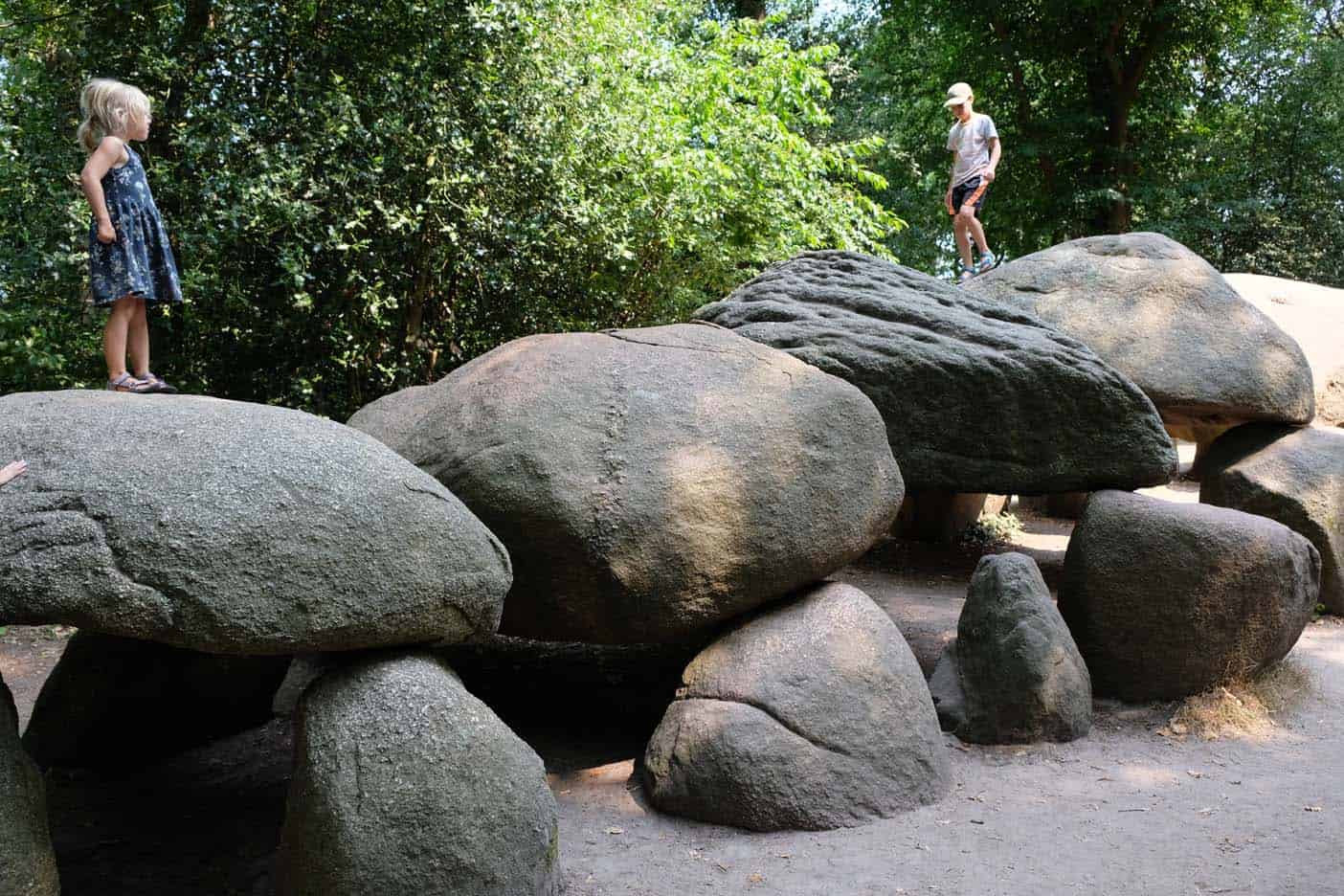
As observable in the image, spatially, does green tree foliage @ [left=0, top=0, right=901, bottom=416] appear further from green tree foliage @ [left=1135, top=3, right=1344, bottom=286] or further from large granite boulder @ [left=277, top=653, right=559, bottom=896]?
green tree foliage @ [left=1135, top=3, right=1344, bottom=286]

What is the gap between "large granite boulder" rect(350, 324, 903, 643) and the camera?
179 inches

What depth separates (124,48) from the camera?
733cm

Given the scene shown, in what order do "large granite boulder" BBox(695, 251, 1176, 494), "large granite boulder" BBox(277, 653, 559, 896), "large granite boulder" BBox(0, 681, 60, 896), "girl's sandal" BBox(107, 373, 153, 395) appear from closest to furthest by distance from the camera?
"large granite boulder" BBox(0, 681, 60, 896) < "large granite boulder" BBox(277, 653, 559, 896) < "girl's sandal" BBox(107, 373, 153, 395) < "large granite boulder" BBox(695, 251, 1176, 494)

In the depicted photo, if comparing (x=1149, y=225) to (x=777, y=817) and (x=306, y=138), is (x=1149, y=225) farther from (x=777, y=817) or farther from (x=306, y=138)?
(x=777, y=817)

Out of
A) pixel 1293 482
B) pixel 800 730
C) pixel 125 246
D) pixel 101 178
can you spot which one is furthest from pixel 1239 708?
pixel 101 178

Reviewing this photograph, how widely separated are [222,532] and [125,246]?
8.82 ft

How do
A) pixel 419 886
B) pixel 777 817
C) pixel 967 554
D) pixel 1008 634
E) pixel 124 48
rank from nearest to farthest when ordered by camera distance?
pixel 419 886, pixel 777 817, pixel 1008 634, pixel 124 48, pixel 967 554

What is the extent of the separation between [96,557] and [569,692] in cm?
343

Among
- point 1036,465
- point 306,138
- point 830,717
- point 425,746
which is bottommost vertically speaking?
point 830,717

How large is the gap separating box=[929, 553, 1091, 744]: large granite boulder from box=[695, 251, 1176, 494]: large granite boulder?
3.03 feet

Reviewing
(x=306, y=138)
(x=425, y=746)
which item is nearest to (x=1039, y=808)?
(x=425, y=746)

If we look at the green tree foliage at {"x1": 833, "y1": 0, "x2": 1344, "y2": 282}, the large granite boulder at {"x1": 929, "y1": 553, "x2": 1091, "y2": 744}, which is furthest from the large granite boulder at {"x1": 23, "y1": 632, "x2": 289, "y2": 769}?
the green tree foliage at {"x1": 833, "y1": 0, "x2": 1344, "y2": 282}

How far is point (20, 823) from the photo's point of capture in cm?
306

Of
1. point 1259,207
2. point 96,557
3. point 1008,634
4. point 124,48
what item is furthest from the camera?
point 1259,207
